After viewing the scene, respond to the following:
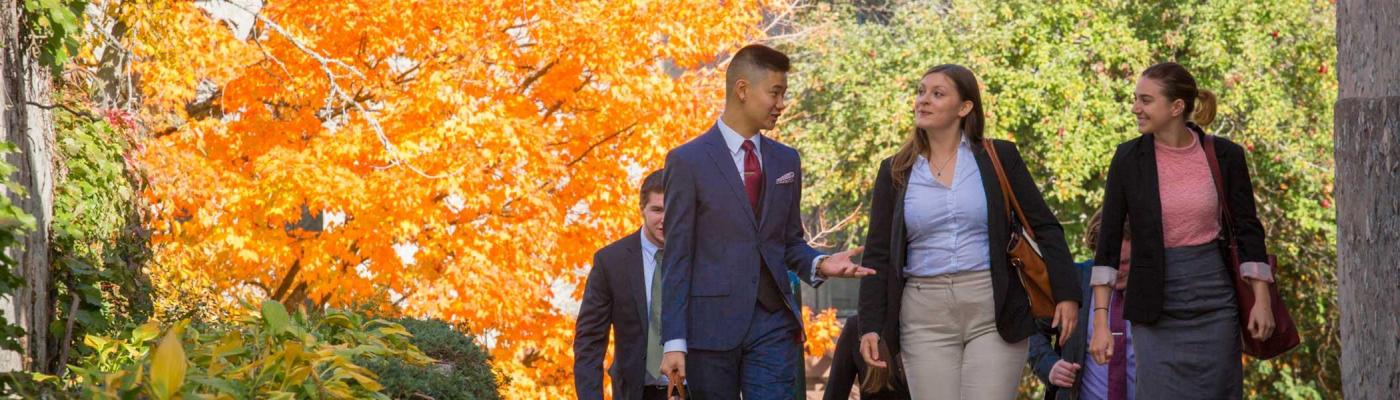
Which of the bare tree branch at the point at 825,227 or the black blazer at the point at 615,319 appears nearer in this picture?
the black blazer at the point at 615,319

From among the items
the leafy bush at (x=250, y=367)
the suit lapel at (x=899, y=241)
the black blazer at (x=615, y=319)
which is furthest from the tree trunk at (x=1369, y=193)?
the black blazer at (x=615, y=319)

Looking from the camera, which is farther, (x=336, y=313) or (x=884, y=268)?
(x=884, y=268)

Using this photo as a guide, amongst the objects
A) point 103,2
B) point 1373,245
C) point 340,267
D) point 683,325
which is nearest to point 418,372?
point 683,325

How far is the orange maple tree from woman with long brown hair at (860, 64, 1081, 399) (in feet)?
23.7

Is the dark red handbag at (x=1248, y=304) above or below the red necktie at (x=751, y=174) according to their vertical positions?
below

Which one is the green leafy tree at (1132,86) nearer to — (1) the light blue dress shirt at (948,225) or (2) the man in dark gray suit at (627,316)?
(2) the man in dark gray suit at (627,316)

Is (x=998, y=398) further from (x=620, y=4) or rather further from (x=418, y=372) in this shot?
(x=620, y=4)

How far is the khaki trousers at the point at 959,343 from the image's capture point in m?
5.38

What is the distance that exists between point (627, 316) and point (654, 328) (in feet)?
0.49

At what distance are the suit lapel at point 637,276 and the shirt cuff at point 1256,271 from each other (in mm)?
2417

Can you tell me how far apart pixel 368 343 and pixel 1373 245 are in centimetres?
280

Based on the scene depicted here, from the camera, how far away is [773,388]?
17.7ft

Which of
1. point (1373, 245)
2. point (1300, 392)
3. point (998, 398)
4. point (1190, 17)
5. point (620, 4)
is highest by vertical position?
point (1190, 17)

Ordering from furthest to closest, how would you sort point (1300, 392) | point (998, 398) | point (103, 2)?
point (1300, 392), point (103, 2), point (998, 398)
